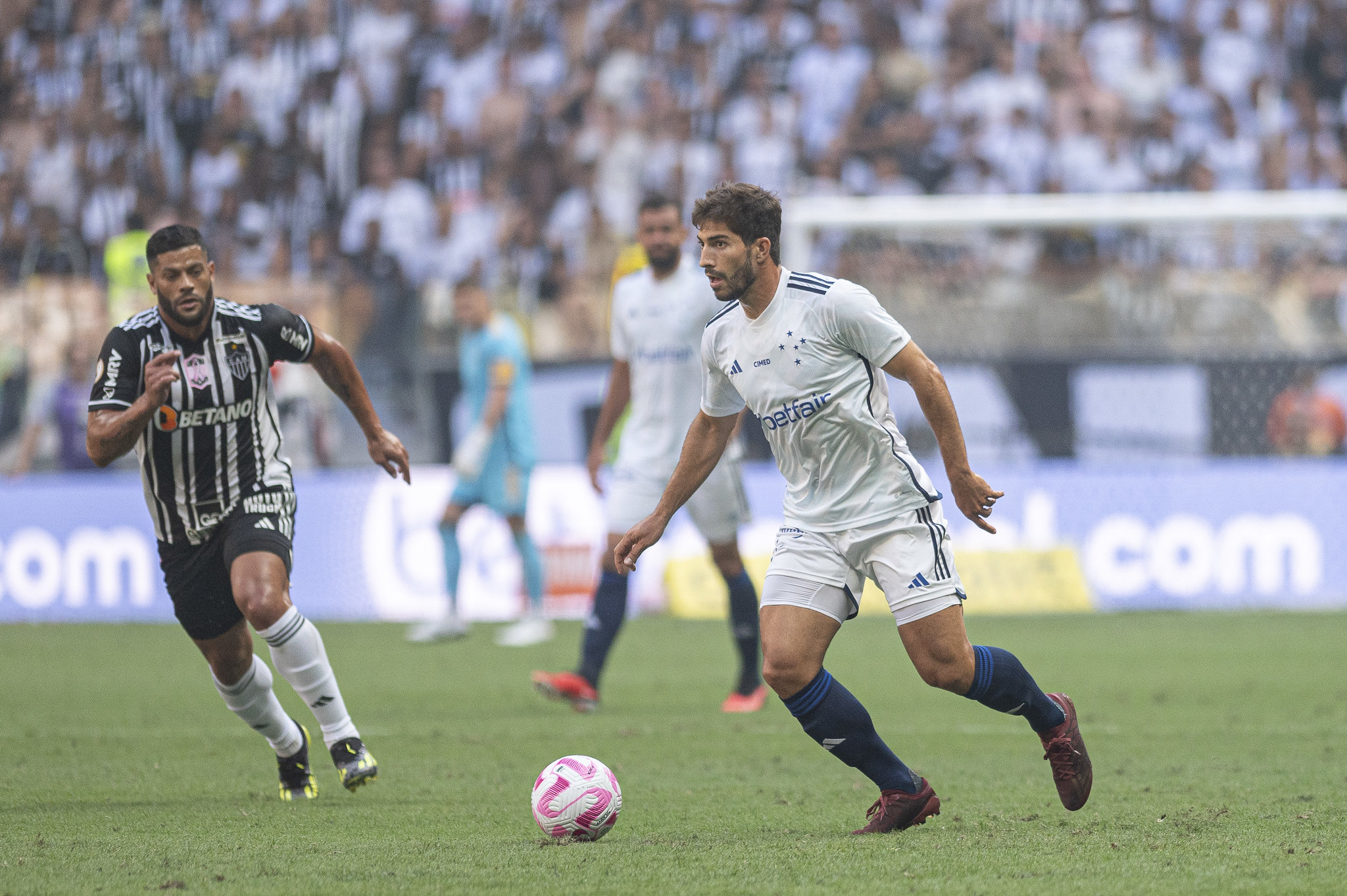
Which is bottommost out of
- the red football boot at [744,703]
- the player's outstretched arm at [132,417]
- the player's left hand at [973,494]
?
the red football boot at [744,703]

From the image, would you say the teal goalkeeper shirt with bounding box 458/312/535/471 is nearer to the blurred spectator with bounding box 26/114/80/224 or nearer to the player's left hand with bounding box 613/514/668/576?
the player's left hand with bounding box 613/514/668/576

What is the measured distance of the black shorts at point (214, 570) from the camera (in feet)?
18.4

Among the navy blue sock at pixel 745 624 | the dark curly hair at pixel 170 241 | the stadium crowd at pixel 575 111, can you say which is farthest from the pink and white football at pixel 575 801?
the stadium crowd at pixel 575 111

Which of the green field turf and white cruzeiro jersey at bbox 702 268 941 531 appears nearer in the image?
the green field turf

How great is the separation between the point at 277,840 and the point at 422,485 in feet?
28.1

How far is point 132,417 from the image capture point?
511 cm

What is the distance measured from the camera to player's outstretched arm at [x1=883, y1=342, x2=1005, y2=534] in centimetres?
461

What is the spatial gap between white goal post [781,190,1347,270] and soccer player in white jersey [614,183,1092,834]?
28.9ft

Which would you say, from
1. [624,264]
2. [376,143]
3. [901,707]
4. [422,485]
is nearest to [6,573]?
[422,485]

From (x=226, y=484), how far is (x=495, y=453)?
602 centimetres

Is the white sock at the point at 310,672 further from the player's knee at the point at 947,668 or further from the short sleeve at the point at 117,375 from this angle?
the player's knee at the point at 947,668

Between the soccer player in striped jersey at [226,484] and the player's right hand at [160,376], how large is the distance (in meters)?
0.23

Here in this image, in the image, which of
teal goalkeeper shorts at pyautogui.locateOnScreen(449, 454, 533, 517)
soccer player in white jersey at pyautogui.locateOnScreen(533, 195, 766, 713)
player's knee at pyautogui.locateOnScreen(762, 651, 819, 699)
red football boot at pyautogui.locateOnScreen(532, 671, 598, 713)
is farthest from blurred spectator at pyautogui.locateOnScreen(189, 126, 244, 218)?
player's knee at pyautogui.locateOnScreen(762, 651, 819, 699)

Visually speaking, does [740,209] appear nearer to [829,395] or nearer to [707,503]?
[829,395]
